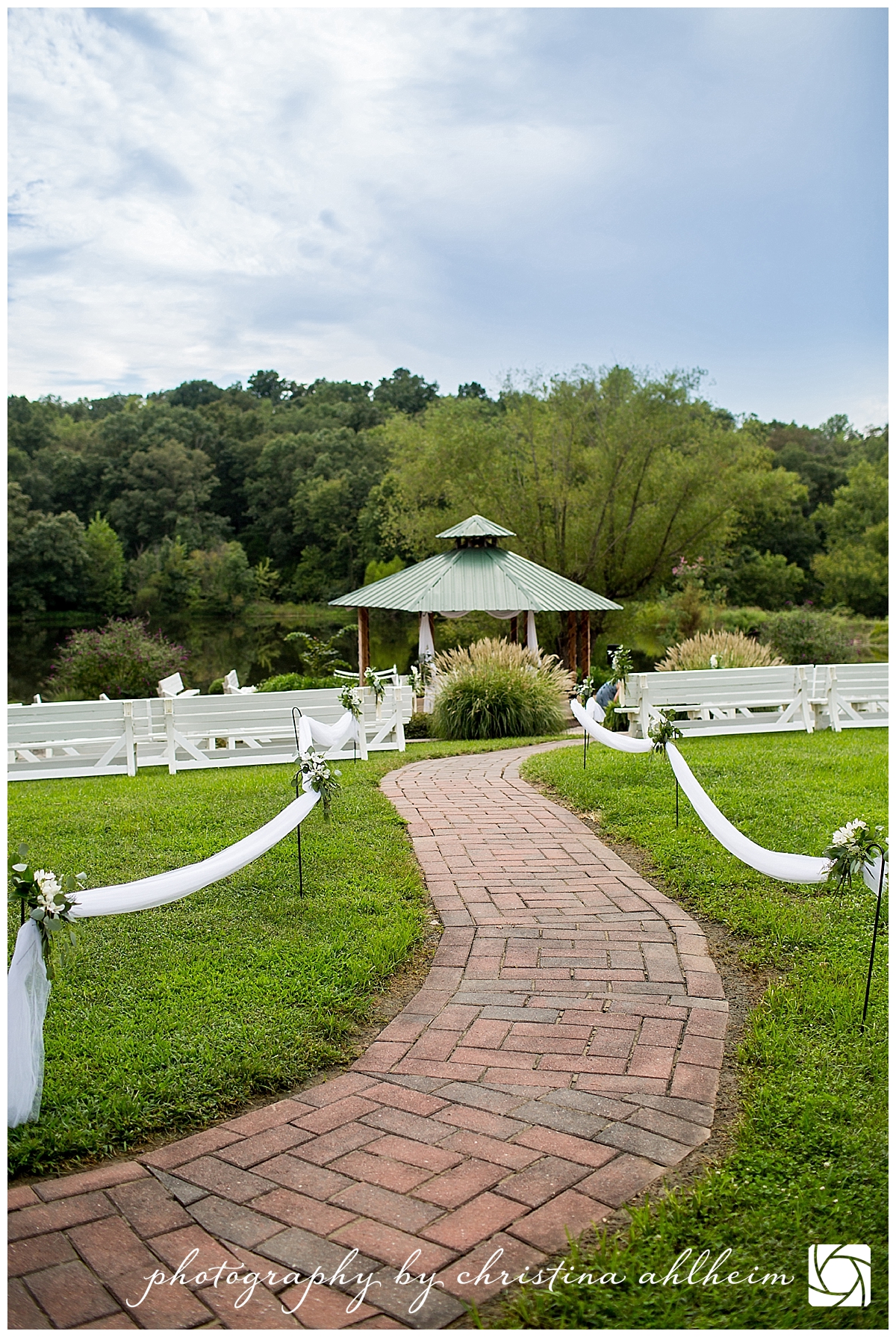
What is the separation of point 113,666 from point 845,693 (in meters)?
11.3

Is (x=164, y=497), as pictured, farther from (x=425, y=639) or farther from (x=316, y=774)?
(x=316, y=774)

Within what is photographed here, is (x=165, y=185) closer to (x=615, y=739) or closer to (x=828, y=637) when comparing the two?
(x=828, y=637)

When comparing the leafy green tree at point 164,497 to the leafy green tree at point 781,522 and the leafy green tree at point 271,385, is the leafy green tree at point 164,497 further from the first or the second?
the leafy green tree at point 781,522

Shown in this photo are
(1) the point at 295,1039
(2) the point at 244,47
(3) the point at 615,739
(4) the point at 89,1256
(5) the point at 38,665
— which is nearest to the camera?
(4) the point at 89,1256

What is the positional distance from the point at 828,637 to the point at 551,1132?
620 inches

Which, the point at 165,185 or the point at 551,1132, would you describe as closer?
the point at 551,1132

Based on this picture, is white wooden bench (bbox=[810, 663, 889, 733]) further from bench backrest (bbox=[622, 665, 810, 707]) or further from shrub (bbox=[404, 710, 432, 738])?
shrub (bbox=[404, 710, 432, 738])

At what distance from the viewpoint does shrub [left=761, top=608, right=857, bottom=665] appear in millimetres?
16953

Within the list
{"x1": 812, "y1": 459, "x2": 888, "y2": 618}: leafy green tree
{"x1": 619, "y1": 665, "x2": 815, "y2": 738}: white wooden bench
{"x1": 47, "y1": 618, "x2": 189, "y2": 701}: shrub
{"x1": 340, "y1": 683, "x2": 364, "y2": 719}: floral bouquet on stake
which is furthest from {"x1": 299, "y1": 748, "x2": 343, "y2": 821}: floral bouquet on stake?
{"x1": 812, "y1": 459, "x2": 888, "y2": 618}: leafy green tree

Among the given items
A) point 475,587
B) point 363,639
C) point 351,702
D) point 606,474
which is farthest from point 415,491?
point 351,702

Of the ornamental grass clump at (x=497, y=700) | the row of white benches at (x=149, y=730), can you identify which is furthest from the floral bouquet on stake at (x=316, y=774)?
the ornamental grass clump at (x=497, y=700)

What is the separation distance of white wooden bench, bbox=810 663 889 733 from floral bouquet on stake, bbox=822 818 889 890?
8.04 metres

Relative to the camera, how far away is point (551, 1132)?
2.96 metres

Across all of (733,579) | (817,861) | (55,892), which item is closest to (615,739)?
(817,861)
